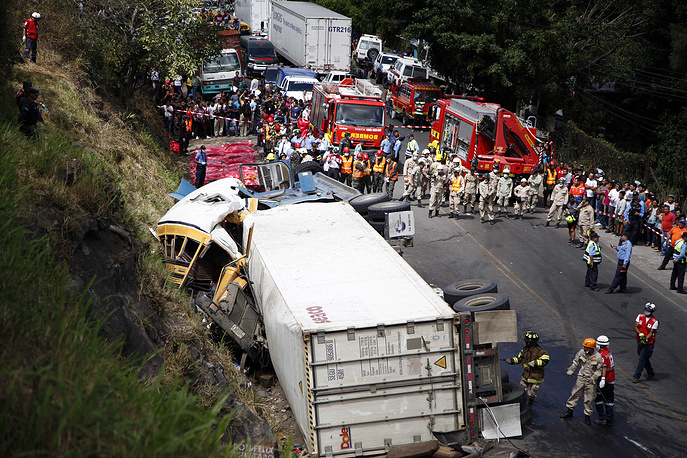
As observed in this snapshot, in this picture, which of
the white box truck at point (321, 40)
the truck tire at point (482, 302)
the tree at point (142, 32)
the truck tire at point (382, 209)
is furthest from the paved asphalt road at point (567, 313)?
the white box truck at point (321, 40)

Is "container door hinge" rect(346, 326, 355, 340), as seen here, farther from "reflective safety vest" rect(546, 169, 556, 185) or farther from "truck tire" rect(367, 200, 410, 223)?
"reflective safety vest" rect(546, 169, 556, 185)

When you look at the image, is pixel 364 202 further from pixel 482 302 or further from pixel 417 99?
pixel 417 99

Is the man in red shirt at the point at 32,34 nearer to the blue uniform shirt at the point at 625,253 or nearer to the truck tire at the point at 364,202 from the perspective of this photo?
the truck tire at the point at 364,202

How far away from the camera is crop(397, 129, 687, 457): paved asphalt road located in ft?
33.4

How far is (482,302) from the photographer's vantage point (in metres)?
11.5

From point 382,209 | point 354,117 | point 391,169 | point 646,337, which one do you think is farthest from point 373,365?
point 354,117

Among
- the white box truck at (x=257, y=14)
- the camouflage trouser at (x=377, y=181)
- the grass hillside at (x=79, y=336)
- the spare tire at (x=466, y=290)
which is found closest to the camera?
the grass hillside at (x=79, y=336)

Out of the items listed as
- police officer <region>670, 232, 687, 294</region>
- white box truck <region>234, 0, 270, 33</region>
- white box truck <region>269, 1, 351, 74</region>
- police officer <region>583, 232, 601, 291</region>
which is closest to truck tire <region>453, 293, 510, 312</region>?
police officer <region>583, 232, 601, 291</region>

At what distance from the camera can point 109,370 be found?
15.8 ft

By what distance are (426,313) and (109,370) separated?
193 inches

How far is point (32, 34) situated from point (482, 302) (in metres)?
15.9

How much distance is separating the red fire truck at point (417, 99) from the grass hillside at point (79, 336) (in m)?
19.4

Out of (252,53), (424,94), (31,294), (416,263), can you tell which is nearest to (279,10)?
(252,53)

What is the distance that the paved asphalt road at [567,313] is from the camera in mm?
10195
